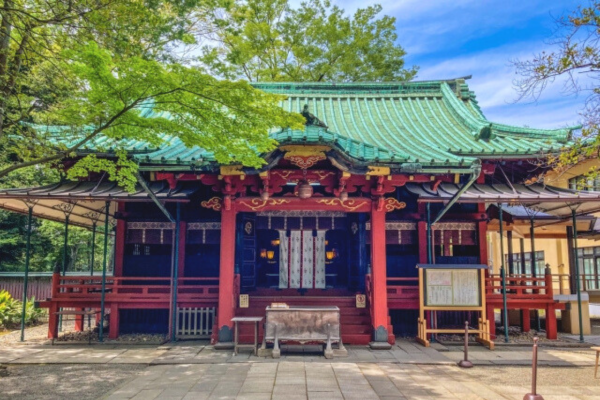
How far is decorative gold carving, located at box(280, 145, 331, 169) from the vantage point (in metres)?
10.1

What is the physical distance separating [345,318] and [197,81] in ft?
24.5

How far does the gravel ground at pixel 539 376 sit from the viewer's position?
26.3 ft

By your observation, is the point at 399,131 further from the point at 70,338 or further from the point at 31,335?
the point at 31,335

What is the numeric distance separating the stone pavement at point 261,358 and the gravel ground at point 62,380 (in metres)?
0.42

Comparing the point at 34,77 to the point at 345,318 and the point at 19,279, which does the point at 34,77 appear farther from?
the point at 19,279

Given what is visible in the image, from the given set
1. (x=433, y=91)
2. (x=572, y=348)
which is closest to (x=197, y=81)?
(x=572, y=348)

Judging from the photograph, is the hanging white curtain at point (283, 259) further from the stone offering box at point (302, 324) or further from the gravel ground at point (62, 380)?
the gravel ground at point (62, 380)

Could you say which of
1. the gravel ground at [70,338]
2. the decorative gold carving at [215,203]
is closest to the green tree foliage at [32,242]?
the gravel ground at [70,338]

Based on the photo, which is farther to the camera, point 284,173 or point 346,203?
point 346,203

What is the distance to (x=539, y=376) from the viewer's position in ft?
28.0

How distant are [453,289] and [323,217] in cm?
441

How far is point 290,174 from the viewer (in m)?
11.0

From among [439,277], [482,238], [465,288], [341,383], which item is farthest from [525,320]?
[341,383]

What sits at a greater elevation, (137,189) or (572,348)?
(137,189)
